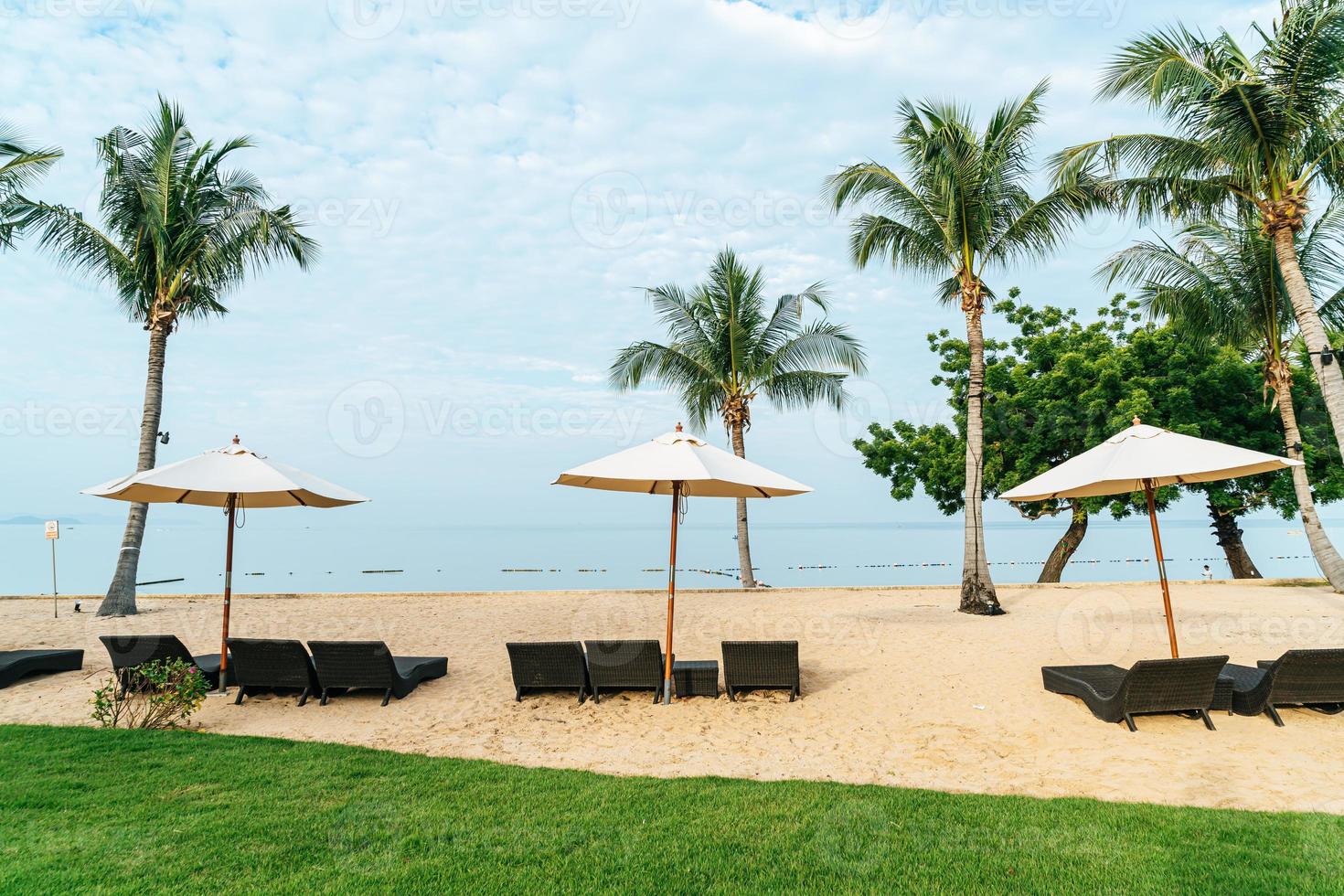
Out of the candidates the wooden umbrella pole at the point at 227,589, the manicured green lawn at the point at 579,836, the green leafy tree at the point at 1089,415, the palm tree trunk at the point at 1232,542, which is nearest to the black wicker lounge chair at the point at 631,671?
the manicured green lawn at the point at 579,836

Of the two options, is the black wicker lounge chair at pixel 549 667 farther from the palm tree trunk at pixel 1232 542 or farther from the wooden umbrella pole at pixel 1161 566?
the palm tree trunk at pixel 1232 542

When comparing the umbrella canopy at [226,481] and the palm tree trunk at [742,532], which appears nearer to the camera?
the umbrella canopy at [226,481]

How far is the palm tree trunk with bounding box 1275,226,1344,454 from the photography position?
33.7 feet

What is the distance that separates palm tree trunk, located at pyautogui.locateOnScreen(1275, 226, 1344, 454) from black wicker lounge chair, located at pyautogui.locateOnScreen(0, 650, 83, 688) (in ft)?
54.8

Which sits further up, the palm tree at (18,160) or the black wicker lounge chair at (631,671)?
the palm tree at (18,160)

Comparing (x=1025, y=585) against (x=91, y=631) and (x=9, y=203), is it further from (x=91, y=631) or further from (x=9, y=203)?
(x=9, y=203)

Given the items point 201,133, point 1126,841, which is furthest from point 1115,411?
point 201,133

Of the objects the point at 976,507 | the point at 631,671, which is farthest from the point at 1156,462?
the point at 976,507

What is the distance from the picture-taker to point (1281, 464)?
7012mm

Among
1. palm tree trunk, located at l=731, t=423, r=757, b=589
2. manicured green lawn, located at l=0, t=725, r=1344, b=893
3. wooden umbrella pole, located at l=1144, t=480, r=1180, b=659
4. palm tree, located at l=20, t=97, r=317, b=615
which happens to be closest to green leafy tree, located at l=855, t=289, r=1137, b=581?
palm tree trunk, located at l=731, t=423, r=757, b=589

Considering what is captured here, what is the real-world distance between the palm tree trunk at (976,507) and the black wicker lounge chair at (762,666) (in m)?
6.33

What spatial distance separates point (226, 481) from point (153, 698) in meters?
2.00

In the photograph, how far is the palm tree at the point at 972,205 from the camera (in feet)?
41.7

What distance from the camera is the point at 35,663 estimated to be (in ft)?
26.0
